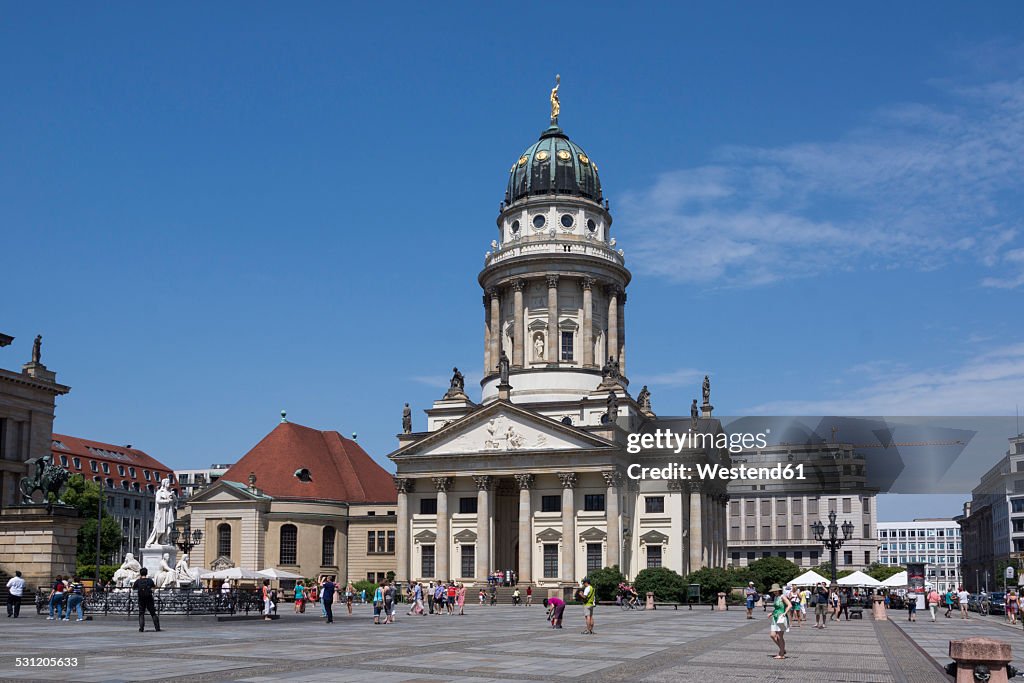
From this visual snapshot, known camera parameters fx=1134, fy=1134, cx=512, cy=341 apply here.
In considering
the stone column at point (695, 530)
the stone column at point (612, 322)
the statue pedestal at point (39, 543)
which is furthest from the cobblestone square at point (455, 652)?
the stone column at point (612, 322)

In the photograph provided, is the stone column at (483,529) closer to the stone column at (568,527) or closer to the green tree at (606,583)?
the stone column at (568,527)

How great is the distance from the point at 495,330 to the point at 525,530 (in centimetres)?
1943

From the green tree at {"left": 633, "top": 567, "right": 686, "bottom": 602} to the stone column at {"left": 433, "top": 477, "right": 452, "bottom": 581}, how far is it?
51.8ft

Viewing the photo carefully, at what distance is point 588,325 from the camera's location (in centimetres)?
8981

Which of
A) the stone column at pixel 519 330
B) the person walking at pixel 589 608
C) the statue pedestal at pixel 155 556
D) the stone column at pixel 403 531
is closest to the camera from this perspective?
the person walking at pixel 589 608

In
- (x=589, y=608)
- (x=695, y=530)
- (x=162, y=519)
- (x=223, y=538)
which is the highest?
(x=162, y=519)

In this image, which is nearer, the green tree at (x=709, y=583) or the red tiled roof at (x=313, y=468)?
the green tree at (x=709, y=583)

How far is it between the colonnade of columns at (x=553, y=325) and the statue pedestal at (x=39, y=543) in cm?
4619

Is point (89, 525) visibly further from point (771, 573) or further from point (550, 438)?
point (771, 573)

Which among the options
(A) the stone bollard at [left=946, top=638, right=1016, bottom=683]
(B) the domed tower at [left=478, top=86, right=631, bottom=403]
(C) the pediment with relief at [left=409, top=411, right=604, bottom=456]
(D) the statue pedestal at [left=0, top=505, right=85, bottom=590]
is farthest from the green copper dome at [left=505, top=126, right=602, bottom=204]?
(A) the stone bollard at [left=946, top=638, right=1016, bottom=683]

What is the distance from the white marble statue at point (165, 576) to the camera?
132 ft

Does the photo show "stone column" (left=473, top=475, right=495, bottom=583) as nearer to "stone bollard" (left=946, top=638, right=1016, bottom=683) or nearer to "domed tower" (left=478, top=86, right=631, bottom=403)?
"domed tower" (left=478, top=86, right=631, bottom=403)

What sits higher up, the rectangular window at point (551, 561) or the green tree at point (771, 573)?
the rectangular window at point (551, 561)

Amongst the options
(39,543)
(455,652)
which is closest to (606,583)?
(39,543)
